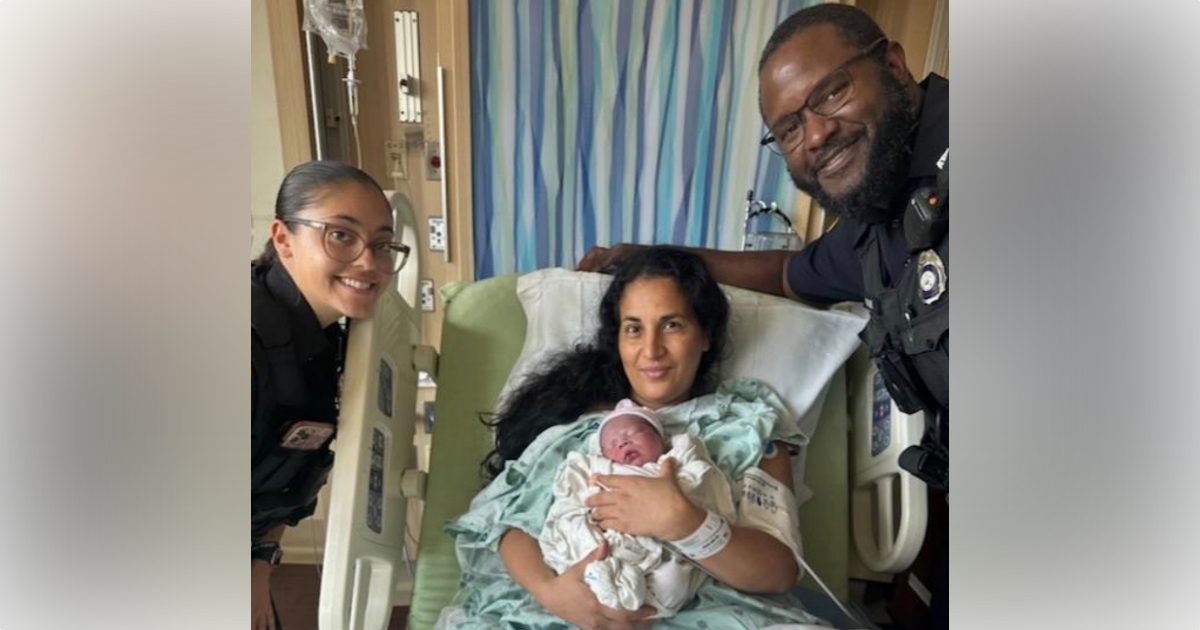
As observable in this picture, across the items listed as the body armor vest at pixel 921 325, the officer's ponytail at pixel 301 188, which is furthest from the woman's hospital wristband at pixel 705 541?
the officer's ponytail at pixel 301 188

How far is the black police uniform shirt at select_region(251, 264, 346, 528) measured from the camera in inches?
40.8

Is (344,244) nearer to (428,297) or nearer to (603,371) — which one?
(603,371)

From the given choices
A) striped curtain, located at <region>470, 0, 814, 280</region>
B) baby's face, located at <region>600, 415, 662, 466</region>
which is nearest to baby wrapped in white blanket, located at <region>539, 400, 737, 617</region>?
baby's face, located at <region>600, 415, 662, 466</region>

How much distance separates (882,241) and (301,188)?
1001 millimetres

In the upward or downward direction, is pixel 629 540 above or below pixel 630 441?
below

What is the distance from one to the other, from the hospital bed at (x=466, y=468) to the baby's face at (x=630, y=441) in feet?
1.24

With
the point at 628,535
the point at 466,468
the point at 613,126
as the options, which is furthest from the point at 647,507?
the point at 613,126

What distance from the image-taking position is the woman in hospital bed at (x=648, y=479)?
3.51ft

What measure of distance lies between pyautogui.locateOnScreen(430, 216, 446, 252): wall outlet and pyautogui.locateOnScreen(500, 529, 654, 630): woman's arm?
124cm

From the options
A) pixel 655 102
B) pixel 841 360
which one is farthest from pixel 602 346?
pixel 655 102

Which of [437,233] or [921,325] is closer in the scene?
[921,325]

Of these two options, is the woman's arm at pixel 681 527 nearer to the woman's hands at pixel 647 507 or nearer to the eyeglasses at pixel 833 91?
the woman's hands at pixel 647 507

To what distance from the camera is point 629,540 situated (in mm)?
1064

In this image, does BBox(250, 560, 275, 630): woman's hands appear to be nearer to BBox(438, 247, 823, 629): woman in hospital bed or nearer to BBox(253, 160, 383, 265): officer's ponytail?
BBox(438, 247, 823, 629): woman in hospital bed
